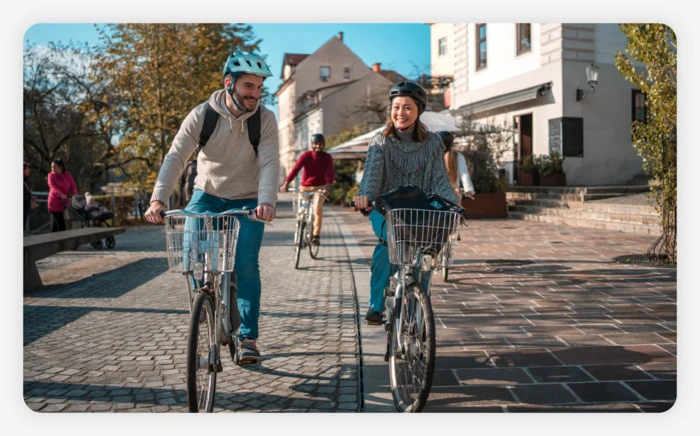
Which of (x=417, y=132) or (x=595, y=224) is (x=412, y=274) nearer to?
(x=417, y=132)

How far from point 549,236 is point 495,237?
38.7 inches

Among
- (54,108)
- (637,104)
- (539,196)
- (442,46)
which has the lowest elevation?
(539,196)

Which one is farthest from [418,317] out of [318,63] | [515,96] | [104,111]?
[318,63]

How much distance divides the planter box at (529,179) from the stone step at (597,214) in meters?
1.14

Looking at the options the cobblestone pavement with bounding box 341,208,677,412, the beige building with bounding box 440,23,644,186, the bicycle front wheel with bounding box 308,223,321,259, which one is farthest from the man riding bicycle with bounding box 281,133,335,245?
the beige building with bounding box 440,23,644,186

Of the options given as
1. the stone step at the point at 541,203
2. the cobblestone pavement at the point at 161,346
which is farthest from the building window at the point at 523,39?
the cobblestone pavement at the point at 161,346

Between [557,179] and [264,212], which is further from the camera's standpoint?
[557,179]

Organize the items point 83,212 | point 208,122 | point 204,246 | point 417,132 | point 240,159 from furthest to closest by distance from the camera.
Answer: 1. point 83,212
2. point 417,132
3. point 240,159
4. point 208,122
5. point 204,246

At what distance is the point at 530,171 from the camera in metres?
A: 18.3

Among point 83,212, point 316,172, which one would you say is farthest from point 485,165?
point 83,212

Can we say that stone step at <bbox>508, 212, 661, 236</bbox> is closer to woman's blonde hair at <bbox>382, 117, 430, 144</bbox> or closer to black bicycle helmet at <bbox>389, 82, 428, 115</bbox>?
woman's blonde hair at <bbox>382, 117, 430, 144</bbox>

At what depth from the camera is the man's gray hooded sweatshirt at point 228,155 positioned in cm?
378

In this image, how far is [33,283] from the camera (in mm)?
7445

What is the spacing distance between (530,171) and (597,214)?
14.9 feet
